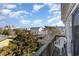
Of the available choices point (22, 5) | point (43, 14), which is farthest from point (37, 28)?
point (22, 5)

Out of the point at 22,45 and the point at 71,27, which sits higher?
the point at 71,27

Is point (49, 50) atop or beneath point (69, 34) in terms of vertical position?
beneath

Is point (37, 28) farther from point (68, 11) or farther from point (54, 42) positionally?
point (68, 11)

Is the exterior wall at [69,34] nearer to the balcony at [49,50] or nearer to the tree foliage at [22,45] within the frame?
the balcony at [49,50]

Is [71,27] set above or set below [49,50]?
above

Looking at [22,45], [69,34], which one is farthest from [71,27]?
[22,45]

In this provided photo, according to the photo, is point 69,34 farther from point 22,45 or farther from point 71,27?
point 22,45

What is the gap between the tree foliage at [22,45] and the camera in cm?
189

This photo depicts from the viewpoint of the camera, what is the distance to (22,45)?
6.24 ft

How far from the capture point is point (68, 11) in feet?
6.10

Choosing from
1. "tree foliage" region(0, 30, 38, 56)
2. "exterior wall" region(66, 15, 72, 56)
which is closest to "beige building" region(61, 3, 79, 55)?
"exterior wall" region(66, 15, 72, 56)

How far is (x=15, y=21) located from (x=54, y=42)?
16.5 inches

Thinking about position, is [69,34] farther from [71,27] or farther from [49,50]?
[49,50]

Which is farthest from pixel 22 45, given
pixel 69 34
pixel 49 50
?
pixel 69 34
